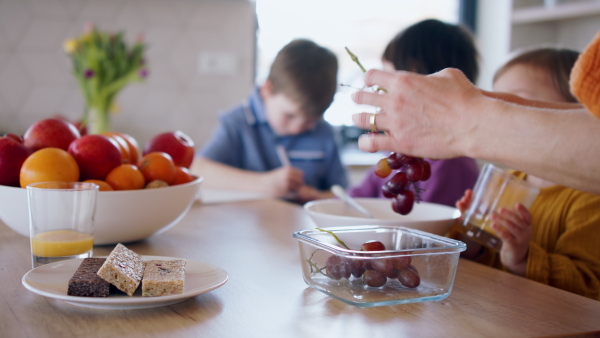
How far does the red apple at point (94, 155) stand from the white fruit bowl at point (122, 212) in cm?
6

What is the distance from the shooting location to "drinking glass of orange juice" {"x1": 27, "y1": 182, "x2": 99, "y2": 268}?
0.85m

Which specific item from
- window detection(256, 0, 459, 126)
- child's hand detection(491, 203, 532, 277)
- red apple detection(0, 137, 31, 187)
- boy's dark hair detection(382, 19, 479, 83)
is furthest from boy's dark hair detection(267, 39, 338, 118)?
red apple detection(0, 137, 31, 187)

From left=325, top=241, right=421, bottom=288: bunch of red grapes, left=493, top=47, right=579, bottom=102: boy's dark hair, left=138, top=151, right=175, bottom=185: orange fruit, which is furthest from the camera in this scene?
left=493, top=47, right=579, bottom=102: boy's dark hair

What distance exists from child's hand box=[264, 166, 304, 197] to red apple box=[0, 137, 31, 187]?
106cm

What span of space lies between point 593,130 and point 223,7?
8.19 ft

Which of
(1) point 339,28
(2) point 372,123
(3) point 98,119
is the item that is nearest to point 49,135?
(2) point 372,123

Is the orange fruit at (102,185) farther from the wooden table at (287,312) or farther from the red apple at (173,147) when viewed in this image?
the red apple at (173,147)

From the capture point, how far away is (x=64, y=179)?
0.97 m

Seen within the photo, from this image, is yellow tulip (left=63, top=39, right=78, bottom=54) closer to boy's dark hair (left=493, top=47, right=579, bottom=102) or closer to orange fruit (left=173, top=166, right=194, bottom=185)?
orange fruit (left=173, top=166, right=194, bottom=185)

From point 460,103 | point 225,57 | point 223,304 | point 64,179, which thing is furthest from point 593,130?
point 225,57

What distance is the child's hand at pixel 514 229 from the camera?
3.62 feet

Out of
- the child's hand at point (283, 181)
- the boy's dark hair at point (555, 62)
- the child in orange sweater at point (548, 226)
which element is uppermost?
the boy's dark hair at point (555, 62)

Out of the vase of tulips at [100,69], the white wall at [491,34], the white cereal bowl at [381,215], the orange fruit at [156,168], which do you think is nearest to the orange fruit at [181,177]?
the orange fruit at [156,168]

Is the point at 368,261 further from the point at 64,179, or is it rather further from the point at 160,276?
the point at 64,179
